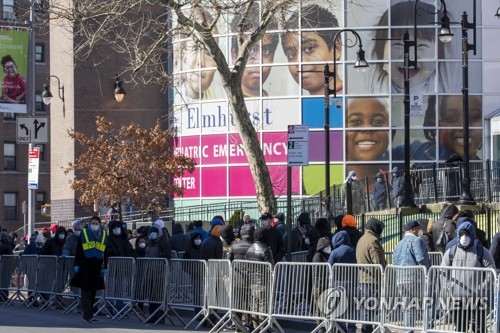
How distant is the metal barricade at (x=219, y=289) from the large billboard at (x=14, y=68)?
14895 millimetres

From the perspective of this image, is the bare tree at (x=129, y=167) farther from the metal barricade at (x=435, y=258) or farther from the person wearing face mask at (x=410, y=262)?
the person wearing face mask at (x=410, y=262)

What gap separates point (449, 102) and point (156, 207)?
11.7 m

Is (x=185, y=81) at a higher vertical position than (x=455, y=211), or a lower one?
higher

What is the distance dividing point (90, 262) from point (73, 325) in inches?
49.0

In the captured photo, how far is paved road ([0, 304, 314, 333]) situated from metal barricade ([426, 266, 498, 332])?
509 centimetres

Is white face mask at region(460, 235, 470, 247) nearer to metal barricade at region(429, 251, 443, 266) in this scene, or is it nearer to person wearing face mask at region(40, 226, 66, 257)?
metal barricade at region(429, 251, 443, 266)

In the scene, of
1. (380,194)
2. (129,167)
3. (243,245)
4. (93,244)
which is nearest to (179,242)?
(93,244)

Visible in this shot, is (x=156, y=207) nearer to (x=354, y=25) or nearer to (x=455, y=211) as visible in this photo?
(x=354, y=25)

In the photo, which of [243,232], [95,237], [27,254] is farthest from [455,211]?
[27,254]

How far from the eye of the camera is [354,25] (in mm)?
46406

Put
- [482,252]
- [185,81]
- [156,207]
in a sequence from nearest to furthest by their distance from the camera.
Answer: [482,252] → [156,207] → [185,81]

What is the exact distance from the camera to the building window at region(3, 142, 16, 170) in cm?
7069

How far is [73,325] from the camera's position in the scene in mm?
20859

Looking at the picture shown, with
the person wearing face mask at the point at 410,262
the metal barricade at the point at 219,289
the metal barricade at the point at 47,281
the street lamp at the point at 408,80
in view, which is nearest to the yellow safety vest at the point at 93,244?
the metal barricade at the point at 219,289
